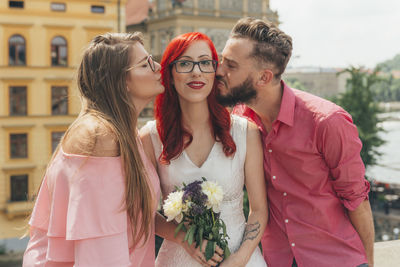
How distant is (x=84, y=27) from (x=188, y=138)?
71.1 ft

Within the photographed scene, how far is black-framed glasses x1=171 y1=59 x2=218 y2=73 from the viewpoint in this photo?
2617 mm

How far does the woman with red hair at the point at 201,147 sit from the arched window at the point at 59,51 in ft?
69.9

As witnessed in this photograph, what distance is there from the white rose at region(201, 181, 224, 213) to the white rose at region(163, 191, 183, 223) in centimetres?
13

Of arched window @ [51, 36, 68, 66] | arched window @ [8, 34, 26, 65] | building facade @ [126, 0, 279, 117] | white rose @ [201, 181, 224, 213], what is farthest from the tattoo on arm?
building facade @ [126, 0, 279, 117]

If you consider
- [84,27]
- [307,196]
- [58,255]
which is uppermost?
[84,27]

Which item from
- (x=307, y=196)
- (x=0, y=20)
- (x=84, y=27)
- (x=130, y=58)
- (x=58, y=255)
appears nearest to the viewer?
(x=58, y=255)

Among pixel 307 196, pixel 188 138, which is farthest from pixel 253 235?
pixel 188 138

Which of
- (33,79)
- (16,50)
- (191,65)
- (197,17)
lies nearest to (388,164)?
(197,17)

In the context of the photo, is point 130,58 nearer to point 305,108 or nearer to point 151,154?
point 151,154

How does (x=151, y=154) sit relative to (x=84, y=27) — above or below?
below

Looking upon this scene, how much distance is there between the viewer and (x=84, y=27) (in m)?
23.0

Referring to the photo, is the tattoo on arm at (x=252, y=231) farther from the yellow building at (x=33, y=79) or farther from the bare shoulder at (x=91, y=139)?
the yellow building at (x=33, y=79)

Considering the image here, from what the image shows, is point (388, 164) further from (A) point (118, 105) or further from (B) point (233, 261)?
(A) point (118, 105)

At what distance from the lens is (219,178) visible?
106 inches
